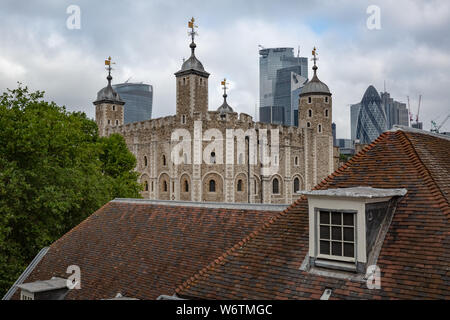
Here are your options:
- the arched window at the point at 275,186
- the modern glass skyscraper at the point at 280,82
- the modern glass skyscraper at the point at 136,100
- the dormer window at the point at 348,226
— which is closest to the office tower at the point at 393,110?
the modern glass skyscraper at the point at 280,82

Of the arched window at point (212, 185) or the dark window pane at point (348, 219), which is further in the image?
the arched window at point (212, 185)

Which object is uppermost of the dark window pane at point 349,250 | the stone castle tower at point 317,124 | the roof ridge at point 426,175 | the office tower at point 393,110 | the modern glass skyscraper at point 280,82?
the modern glass skyscraper at point 280,82

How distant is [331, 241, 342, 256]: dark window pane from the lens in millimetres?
5695

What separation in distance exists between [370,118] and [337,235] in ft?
502

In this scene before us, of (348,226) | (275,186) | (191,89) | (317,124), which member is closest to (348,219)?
(348,226)

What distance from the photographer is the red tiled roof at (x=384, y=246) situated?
205 inches

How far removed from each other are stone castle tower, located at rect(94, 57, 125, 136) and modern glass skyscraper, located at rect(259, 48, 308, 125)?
89066mm

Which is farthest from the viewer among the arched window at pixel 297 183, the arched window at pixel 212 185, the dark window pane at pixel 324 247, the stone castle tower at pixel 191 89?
the arched window at pixel 297 183

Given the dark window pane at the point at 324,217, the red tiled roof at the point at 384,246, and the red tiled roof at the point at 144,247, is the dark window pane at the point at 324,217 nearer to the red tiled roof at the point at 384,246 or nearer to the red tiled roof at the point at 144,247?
the red tiled roof at the point at 384,246

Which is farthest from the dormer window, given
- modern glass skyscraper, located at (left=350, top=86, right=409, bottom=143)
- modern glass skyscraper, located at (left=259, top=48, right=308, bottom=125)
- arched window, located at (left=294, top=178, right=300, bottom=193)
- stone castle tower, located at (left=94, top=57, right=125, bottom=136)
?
modern glass skyscraper, located at (left=259, top=48, right=308, bottom=125)

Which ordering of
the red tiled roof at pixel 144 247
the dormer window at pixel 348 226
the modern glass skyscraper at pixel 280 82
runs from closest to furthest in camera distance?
the dormer window at pixel 348 226, the red tiled roof at pixel 144 247, the modern glass skyscraper at pixel 280 82

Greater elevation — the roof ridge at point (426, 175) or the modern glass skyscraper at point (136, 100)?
the modern glass skyscraper at point (136, 100)

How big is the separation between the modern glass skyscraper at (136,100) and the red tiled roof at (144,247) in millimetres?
127824
